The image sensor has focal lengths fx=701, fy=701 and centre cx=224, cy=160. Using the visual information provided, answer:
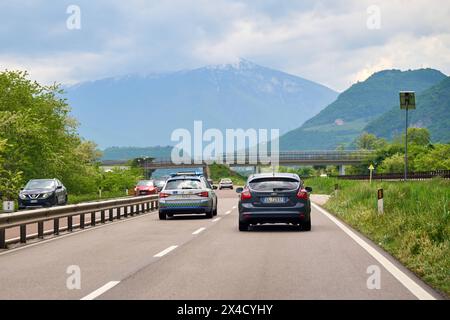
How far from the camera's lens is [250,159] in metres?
138

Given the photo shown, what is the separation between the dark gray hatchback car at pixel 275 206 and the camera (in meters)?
→ 17.4

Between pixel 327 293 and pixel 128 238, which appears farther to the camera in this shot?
pixel 128 238

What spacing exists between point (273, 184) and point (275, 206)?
2.30ft

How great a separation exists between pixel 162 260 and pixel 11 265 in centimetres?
235

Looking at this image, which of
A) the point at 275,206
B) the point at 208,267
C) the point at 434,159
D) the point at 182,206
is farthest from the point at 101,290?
the point at 434,159

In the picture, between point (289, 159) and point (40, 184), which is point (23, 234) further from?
point (289, 159)

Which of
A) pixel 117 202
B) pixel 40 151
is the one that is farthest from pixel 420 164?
pixel 117 202

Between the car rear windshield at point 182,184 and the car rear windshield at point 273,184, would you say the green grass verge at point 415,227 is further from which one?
the car rear windshield at point 182,184

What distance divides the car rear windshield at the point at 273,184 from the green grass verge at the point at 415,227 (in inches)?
79.9

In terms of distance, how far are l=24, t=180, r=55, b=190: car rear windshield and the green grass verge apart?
600 inches

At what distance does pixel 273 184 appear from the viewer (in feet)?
59.0

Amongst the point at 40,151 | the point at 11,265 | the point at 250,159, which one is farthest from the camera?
the point at 250,159

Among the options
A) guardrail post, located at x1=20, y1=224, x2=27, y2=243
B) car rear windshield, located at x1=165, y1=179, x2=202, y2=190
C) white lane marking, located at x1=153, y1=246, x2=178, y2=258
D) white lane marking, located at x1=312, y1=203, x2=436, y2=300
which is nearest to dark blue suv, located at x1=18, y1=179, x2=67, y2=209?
car rear windshield, located at x1=165, y1=179, x2=202, y2=190
